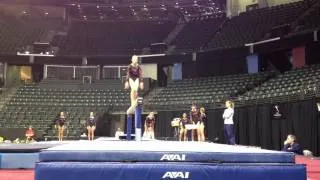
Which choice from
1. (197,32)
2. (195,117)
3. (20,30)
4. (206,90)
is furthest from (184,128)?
(20,30)

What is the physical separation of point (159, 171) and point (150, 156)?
27cm

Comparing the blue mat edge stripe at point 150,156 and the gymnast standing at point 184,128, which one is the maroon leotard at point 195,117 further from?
the blue mat edge stripe at point 150,156

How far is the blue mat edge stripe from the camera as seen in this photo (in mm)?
5648

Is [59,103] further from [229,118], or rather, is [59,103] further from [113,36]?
[229,118]

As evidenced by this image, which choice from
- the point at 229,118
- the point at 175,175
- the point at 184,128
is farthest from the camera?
the point at 184,128

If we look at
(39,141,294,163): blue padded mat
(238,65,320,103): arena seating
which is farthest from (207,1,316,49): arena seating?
(39,141,294,163): blue padded mat

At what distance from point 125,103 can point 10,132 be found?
7.45 m

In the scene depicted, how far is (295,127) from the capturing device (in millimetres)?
Result: 16672

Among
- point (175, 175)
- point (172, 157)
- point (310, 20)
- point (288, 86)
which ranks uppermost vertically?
point (310, 20)

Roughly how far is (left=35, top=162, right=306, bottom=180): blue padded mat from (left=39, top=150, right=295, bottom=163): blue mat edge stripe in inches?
4.2

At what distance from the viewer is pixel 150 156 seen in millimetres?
5711

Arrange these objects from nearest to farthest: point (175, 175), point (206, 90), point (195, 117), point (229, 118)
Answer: point (175, 175), point (229, 118), point (195, 117), point (206, 90)

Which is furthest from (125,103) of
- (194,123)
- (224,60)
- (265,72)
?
(194,123)

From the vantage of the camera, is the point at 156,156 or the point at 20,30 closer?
the point at 156,156
